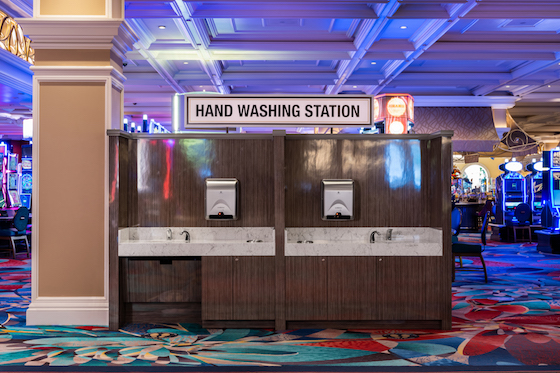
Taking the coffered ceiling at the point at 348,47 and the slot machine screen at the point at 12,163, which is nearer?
the coffered ceiling at the point at 348,47

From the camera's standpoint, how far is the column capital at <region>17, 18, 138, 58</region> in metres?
4.24

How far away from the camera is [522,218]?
10969 millimetres

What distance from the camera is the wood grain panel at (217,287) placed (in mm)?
4145

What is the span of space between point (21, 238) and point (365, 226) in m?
7.69

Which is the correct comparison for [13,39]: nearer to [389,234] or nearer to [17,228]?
[17,228]

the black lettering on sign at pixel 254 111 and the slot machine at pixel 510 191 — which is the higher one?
the black lettering on sign at pixel 254 111

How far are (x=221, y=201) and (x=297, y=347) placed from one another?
5.28 feet

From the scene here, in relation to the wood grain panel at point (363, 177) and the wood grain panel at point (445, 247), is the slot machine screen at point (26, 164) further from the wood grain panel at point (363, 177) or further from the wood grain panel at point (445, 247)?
the wood grain panel at point (445, 247)

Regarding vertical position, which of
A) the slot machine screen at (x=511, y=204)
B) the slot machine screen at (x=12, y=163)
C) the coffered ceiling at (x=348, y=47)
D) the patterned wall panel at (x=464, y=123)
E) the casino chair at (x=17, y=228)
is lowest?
the casino chair at (x=17, y=228)

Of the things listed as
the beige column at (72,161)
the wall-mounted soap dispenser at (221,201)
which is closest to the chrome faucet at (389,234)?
the wall-mounted soap dispenser at (221,201)

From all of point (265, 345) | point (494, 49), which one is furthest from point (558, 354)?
point (494, 49)

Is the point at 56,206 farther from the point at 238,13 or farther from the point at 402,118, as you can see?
the point at 402,118

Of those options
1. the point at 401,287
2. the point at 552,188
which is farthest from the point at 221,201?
the point at 552,188

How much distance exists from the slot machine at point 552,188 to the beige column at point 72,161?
8.97m
